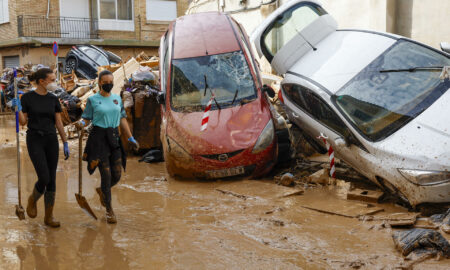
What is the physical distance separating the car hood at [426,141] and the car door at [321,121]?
52 cm

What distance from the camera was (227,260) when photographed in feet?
15.1

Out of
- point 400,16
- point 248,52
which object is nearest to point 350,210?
point 248,52

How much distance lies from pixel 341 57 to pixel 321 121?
102cm

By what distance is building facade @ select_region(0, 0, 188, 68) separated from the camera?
91.6 feet

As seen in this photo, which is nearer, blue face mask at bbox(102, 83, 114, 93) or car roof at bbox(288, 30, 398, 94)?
blue face mask at bbox(102, 83, 114, 93)

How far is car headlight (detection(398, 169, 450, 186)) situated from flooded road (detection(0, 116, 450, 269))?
682 mm

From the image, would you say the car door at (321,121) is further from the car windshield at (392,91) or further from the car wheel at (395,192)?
the car wheel at (395,192)

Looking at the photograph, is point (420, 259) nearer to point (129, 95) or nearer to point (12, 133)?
point (129, 95)

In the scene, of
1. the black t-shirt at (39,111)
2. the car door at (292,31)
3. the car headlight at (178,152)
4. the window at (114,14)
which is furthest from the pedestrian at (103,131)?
the window at (114,14)

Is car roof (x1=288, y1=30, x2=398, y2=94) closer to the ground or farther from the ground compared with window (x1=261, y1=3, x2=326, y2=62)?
closer to the ground

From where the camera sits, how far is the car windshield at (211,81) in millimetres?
8352

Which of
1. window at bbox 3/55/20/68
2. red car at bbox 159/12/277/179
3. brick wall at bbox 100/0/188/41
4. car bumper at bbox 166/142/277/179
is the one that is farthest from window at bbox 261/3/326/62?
brick wall at bbox 100/0/188/41

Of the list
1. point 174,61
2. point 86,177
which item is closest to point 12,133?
point 86,177

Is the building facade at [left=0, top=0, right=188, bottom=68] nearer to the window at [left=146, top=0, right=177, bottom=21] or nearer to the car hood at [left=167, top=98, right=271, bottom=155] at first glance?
the window at [left=146, top=0, right=177, bottom=21]
